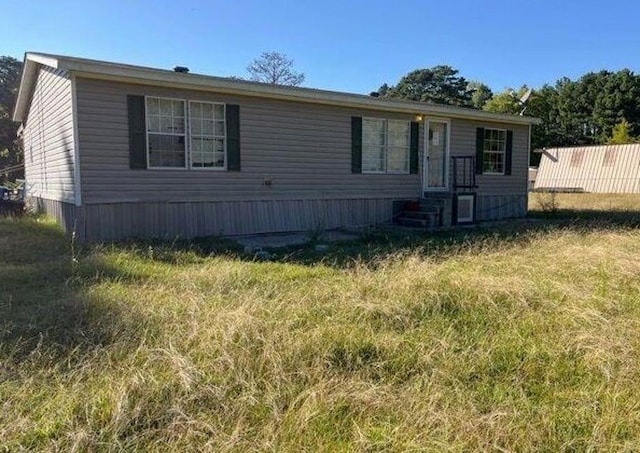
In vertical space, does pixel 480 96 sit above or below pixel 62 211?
above

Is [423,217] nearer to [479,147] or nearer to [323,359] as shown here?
[479,147]

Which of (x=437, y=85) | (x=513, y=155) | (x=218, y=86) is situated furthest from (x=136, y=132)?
(x=437, y=85)

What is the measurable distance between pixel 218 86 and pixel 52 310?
541cm

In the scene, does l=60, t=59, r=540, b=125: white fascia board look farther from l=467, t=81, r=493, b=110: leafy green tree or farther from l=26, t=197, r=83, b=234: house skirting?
l=467, t=81, r=493, b=110: leafy green tree

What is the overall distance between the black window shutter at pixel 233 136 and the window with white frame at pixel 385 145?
2.92 meters

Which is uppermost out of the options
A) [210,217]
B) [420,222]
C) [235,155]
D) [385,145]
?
[385,145]

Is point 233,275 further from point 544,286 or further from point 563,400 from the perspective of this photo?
point 563,400

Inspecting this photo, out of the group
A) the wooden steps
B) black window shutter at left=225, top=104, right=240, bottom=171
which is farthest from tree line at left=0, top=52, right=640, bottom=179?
black window shutter at left=225, top=104, right=240, bottom=171

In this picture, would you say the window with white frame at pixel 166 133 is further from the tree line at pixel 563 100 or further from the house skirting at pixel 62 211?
the tree line at pixel 563 100

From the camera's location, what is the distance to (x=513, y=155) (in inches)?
523

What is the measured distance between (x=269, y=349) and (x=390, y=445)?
1.04 meters

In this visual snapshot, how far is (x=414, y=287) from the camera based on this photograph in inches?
178

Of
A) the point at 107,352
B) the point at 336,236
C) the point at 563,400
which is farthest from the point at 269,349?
the point at 336,236

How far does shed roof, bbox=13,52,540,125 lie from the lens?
7.47 metres
